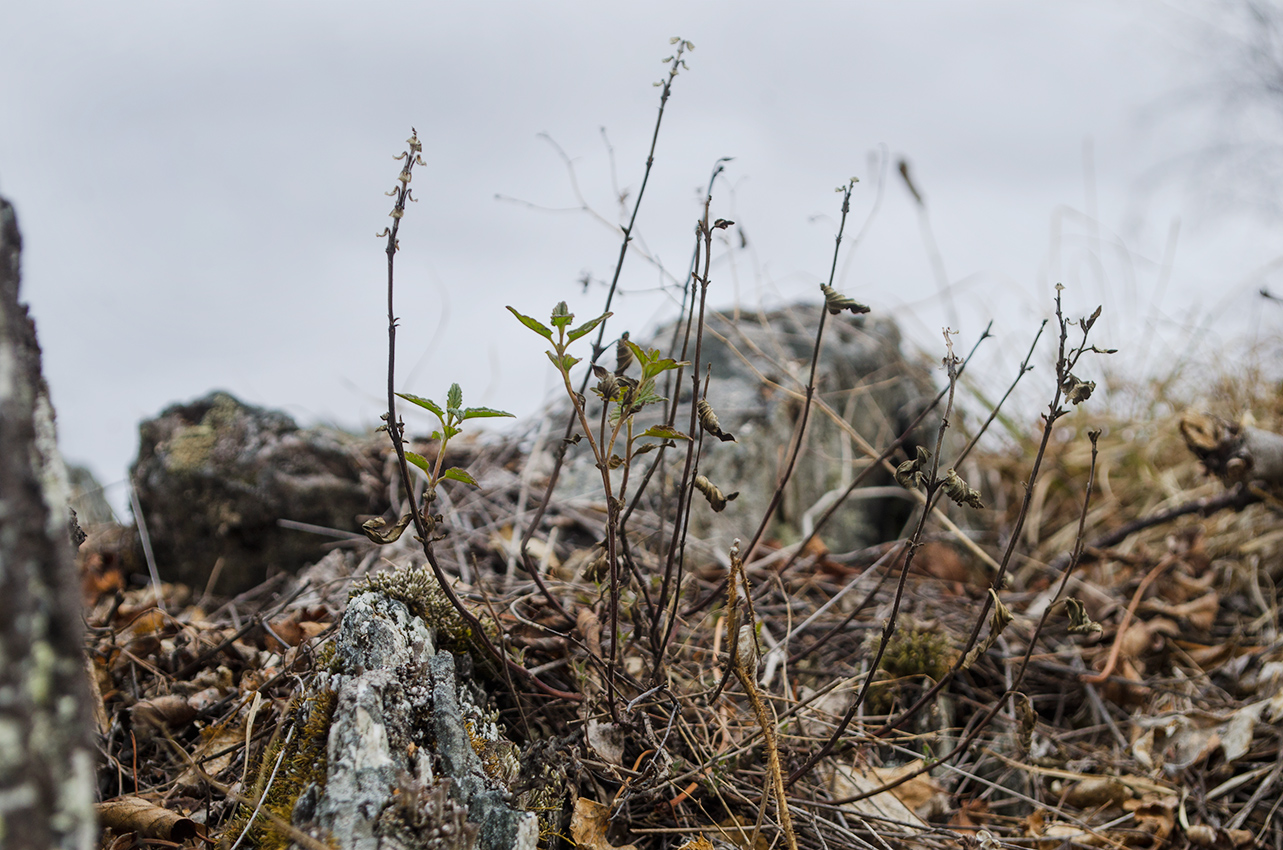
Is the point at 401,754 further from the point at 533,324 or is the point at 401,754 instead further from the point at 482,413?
the point at 533,324

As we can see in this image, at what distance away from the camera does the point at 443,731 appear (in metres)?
1.43

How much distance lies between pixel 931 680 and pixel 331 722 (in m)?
1.92

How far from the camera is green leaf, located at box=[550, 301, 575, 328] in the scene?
50.8 inches

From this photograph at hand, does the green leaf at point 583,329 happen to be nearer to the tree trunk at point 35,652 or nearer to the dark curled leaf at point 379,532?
the dark curled leaf at point 379,532

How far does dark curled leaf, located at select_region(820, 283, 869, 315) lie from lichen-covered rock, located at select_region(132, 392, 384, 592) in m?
2.50

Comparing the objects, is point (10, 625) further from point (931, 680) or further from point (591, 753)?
point (931, 680)

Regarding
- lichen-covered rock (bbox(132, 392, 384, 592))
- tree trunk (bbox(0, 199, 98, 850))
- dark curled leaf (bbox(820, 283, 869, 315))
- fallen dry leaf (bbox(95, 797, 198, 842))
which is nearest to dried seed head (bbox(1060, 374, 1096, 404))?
dark curled leaf (bbox(820, 283, 869, 315))

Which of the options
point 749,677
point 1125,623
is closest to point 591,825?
point 749,677

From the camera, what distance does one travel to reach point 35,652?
708mm

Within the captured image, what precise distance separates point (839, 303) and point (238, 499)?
2.82 metres

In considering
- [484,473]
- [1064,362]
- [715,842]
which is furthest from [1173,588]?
[484,473]

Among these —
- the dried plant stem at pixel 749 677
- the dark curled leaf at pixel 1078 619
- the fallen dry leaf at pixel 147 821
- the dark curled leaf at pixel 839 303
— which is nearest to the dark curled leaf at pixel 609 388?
the dried plant stem at pixel 749 677

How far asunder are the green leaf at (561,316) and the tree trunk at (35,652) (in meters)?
0.72

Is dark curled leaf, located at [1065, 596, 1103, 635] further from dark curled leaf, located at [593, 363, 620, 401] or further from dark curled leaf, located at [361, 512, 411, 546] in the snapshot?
dark curled leaf, located at [361, 512, 411, 546]
